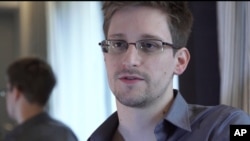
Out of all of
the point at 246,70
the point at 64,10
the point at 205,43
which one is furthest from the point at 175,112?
the point at 64,10

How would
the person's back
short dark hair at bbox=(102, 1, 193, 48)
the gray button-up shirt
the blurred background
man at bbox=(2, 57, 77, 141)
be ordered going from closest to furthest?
the gray button-up shirt
short dark hair at bbox=(102, 1, 193, 48)
the person's back
man at bbox=(2, 57, 77, 141)
the blurred background

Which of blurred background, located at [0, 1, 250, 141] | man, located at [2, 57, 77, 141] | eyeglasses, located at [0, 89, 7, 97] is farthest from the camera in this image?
blurred background, located at [0, 1, 250, 141]

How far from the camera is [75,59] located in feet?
7.86

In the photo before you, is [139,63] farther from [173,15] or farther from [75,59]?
[75,59]

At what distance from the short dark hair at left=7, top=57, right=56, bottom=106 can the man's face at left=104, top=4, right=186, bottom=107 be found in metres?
0.70

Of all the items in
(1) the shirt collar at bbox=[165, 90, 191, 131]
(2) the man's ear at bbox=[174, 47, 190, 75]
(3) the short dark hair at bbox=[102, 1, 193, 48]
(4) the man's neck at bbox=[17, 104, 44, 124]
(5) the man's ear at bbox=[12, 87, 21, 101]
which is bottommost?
(4) the man's neck at bbox=[17, 104, 44, 124]

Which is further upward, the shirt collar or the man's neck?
the shirt collar

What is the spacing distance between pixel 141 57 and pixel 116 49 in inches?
2.7

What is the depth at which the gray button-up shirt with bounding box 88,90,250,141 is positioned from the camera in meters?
0.88

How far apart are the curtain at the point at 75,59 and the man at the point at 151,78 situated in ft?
3.89

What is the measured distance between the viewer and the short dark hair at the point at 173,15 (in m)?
1.01

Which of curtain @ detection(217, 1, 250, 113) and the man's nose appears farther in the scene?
curtain @ detection(217, 1, 250, 113)

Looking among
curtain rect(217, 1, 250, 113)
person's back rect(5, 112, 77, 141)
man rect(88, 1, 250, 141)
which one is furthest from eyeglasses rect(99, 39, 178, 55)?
person's back rect(5, 112, 77, 141)

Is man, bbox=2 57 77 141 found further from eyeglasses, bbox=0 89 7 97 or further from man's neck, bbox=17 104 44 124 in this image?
eyeglasses, bbox=0 89 7 97
